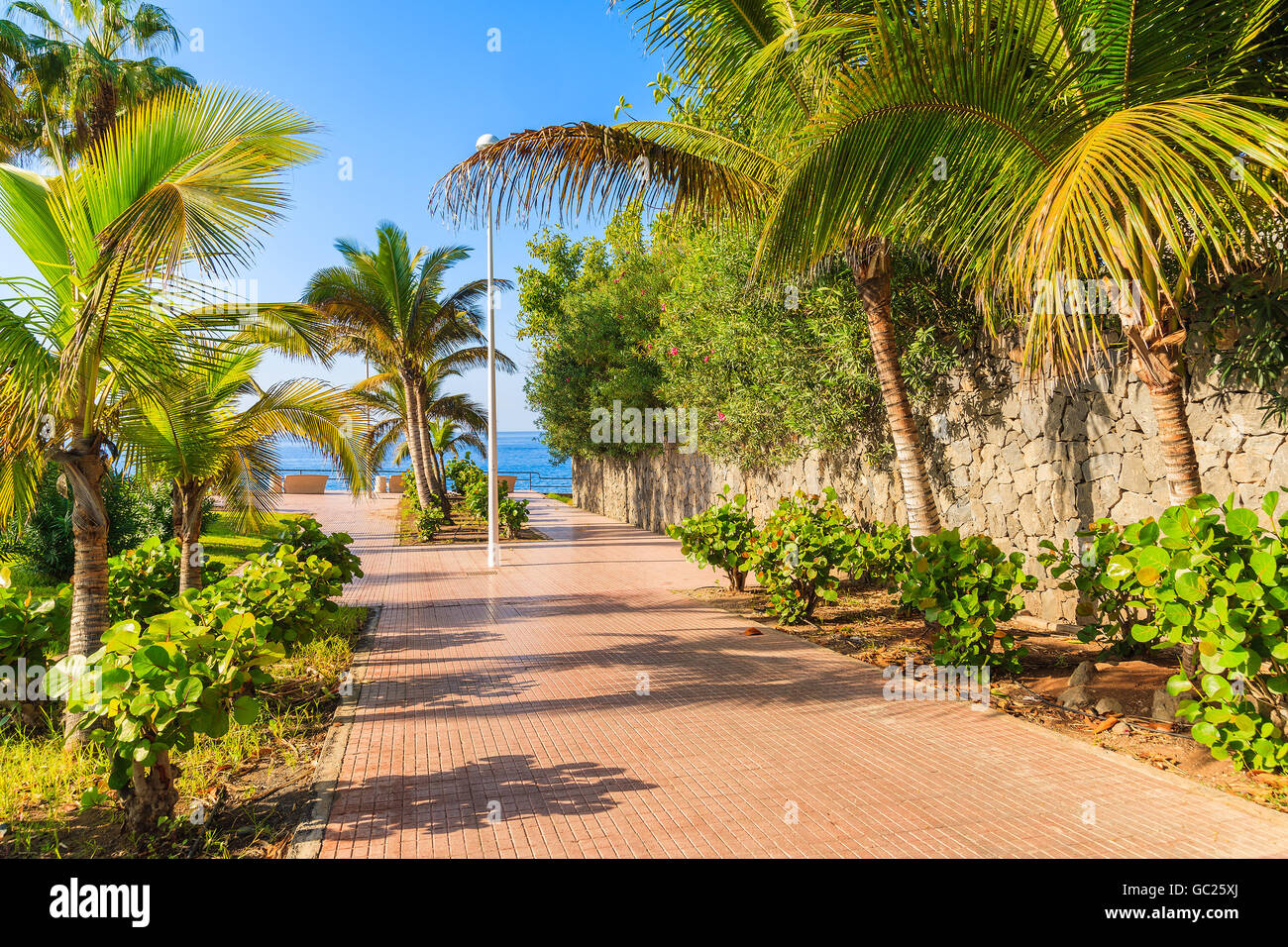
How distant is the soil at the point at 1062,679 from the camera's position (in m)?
4.41

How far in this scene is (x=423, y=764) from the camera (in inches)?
189

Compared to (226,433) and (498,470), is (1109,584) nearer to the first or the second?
(226,433)

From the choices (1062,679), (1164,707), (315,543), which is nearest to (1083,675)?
(1062,679)

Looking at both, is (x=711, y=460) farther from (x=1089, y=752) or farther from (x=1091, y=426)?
(x=1089, y=752)

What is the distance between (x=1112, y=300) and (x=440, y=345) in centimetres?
1855

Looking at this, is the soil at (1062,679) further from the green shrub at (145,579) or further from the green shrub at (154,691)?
the green shrub at (145,579)

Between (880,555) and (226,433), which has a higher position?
(226,433)

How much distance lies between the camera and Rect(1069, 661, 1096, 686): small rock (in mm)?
5906

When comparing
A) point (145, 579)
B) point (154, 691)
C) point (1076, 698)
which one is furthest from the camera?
point (145, 579)

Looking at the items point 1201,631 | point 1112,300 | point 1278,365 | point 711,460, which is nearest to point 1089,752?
point 1201,631

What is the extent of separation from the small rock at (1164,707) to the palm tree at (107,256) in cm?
651

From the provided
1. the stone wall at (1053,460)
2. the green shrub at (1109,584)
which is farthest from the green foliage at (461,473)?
the green shrub at (1109,584)

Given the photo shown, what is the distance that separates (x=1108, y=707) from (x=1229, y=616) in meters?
1.83

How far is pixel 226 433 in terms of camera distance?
7172mm
